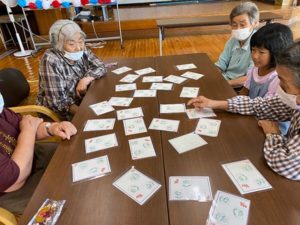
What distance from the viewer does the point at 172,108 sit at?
1.40 metres

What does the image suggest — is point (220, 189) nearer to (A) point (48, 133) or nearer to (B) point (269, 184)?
(B) point (269, 184)

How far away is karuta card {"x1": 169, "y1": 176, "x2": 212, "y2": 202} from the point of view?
0.85 m

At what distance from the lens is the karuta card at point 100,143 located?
1.12m

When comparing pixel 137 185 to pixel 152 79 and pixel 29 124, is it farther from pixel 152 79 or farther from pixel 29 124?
pixel 152 79

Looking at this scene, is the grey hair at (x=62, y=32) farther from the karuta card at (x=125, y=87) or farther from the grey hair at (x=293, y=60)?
the grey hair at (x=293, y=60)

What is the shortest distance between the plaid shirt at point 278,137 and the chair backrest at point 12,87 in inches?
69.7

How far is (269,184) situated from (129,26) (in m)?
5.14

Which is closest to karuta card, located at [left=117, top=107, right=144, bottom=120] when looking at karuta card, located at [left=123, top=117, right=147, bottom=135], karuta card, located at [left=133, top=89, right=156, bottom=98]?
karuta card, located at [left=123, top=117, right=147, bottom=135]

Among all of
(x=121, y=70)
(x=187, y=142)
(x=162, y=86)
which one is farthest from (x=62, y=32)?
(x=187, y=142)

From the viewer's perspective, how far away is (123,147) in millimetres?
1114

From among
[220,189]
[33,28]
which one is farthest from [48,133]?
[33,28]

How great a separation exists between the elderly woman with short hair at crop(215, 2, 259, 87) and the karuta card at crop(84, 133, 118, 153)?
53.5 inches

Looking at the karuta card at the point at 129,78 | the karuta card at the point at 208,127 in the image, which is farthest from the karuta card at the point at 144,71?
the karuta card at the point at 208,127

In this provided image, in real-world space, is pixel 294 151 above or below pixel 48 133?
above
